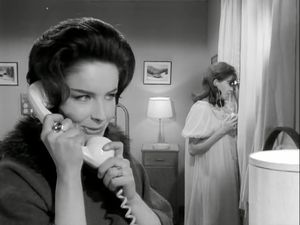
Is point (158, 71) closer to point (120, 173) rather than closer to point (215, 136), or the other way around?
point (215, 136)

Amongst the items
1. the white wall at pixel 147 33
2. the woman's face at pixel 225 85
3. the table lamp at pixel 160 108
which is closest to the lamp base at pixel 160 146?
the table lamp at pixel 160 108

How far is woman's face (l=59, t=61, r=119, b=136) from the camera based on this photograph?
2.37 feet

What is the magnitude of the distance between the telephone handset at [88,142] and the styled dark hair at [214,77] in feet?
5.83

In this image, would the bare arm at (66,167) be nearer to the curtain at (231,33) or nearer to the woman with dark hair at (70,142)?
the woman with dark hair at (70,142)

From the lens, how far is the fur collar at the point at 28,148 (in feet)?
2.37

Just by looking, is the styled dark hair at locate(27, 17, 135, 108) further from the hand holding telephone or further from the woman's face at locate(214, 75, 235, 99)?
the woman's face at locate(214, 75, 235, 99)

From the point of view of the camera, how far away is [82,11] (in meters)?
4.29

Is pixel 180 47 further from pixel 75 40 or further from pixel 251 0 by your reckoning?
pixel 75 40

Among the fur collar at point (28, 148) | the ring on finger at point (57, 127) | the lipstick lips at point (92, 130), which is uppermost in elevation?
the ring on finger at point (57, 127)

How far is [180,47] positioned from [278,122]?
9.94 ft

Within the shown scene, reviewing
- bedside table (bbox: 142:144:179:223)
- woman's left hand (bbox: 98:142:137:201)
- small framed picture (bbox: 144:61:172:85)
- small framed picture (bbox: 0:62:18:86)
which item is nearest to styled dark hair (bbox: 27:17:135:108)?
woman's left hand (bbox: 98:142:137:201)

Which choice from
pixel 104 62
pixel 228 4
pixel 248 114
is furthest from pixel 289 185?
pixel 228 4

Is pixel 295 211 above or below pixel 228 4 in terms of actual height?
below

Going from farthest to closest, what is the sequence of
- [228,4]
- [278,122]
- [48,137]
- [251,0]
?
[228,4] < [251,0] < [278,122] < [48,137]
